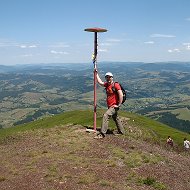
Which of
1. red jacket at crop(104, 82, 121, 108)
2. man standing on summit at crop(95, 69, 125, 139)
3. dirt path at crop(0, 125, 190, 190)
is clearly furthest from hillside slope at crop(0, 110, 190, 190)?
red jacket at crop(104, 82, 121, 108)

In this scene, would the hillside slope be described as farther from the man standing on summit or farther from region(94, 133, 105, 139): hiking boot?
the man standing on summit

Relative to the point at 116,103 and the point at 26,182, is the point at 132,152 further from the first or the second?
the point at 26,182

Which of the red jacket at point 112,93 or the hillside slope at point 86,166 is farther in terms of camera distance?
the red jacket at point 112,93

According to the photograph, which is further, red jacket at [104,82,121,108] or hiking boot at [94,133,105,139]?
hiking boot at [94,133,105,139]

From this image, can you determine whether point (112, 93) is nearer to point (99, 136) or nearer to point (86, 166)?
point (99, 136)

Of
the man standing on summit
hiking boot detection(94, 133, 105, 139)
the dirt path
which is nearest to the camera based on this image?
the dirt path

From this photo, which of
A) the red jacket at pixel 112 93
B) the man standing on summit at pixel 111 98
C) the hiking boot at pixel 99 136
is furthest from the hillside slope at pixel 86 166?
the red jacket at pixel 112 93

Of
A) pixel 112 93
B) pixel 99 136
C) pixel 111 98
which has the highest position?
pixel 112 93

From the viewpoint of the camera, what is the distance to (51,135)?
2956 centimetres

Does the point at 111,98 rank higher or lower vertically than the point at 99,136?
higher

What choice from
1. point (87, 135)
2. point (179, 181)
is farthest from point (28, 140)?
point (179, 181)

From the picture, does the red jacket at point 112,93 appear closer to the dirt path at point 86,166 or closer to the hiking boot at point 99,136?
the hiking boot at point 99,136

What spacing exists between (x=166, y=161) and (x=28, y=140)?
1205 cm

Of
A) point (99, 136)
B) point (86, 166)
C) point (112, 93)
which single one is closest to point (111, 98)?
point (112, 93)
